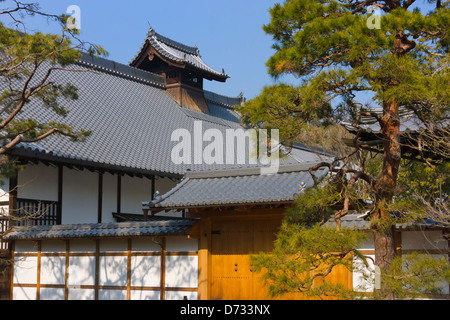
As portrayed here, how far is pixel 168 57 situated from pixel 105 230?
13.7 m

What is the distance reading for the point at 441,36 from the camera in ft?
23.9

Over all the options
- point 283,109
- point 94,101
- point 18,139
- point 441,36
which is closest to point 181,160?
point 94,101

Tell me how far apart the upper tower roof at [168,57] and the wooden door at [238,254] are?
1410 centimetres

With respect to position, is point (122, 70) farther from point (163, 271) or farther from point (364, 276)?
point (364, 276)

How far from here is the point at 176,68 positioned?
24.6m

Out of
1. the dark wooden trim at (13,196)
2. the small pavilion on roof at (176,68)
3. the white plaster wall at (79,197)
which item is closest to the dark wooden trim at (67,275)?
the dark wooden trim at (13,196)

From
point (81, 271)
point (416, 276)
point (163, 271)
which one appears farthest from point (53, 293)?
point (416, 276)

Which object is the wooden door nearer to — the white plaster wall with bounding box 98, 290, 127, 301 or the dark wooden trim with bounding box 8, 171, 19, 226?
the white plaster wall with bounding box 98, 290, 127, 301

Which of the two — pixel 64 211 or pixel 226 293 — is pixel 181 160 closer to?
pixel 64 211

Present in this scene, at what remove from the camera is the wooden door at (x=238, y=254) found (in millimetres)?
10719

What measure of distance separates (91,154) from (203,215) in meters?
4.86

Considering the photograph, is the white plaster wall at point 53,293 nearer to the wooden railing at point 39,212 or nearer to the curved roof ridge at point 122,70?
the wooden railing at point 39,212

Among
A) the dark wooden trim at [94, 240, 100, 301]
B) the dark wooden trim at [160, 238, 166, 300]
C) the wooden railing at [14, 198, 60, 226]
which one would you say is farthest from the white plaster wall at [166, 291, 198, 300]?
the wooden railing at [14, 198, 60, 226]

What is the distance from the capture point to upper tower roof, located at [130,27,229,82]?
24.3m
